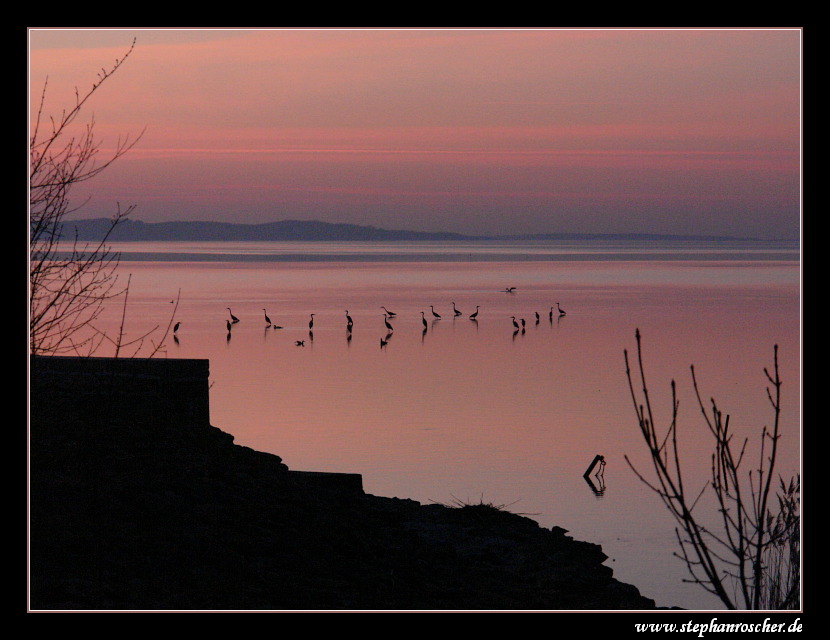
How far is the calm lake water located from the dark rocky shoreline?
350cm

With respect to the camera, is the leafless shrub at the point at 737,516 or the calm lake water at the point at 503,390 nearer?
the leafless shrub at the point at 737,516

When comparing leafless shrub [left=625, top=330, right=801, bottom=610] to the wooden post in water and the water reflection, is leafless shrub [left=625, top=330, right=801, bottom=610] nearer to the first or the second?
the water reflection

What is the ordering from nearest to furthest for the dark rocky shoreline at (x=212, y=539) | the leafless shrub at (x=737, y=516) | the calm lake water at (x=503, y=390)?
the leafless shrub at (x=737, y=516) → the dark rocky shoreline at (x=212, y=539) → the calm lake water at (x=503, y=390)

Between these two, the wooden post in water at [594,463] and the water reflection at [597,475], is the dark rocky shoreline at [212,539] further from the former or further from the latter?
the wooden post in water at [594,463]

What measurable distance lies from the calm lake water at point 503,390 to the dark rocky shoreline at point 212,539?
3500mm

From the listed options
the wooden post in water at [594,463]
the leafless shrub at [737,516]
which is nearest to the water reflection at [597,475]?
the wooden post in water at [594,463]

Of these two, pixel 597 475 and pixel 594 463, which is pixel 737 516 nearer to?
pixel 594 463

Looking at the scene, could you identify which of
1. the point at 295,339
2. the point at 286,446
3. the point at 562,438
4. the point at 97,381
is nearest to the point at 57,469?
the point at 97,381

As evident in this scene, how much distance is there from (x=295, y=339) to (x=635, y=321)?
16103 millimetres

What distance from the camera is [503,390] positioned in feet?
104

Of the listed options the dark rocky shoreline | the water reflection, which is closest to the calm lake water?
the water reflection

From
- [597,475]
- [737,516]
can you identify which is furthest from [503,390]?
[737,516]

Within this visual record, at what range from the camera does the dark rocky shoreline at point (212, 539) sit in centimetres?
941

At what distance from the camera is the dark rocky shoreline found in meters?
9.41
